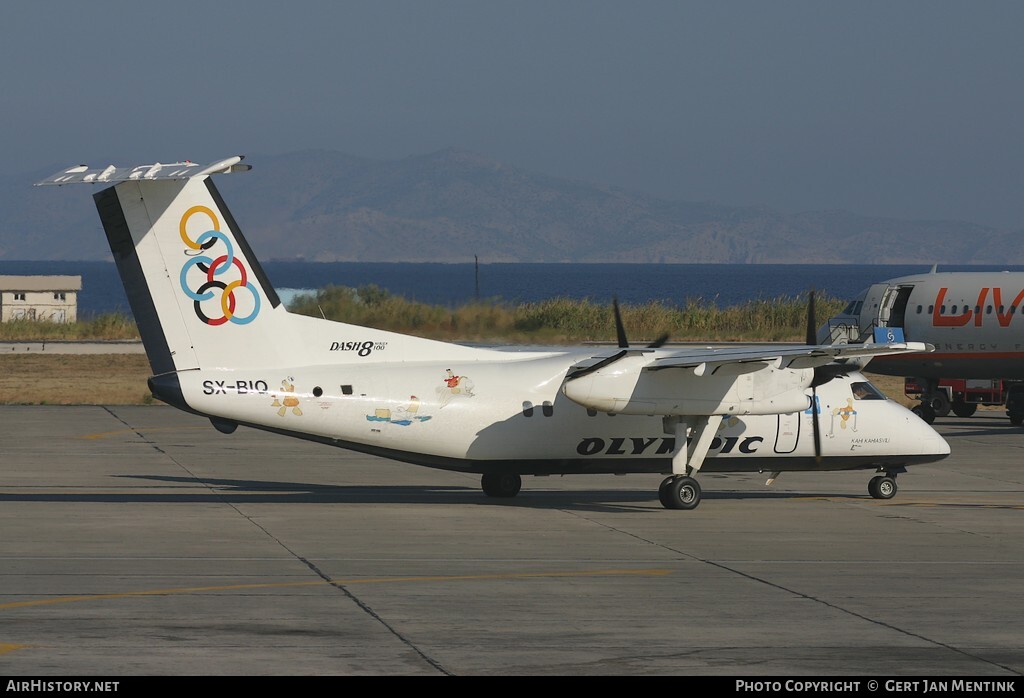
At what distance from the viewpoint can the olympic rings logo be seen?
20203 mm

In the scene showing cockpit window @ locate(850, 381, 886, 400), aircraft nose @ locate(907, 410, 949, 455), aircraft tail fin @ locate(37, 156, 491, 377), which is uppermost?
aircraft tail fin @ locate(37, 156, 491, 377)

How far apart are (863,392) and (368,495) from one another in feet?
28.0

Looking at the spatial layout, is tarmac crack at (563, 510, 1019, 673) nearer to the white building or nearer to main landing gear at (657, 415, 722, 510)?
main landing gear at (657, 415, 722, 510)

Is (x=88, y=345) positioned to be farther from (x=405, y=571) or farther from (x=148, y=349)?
(x=405, y=571)

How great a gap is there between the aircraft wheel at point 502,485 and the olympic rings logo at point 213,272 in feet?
16.1

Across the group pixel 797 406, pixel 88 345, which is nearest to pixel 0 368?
pixel 88 345

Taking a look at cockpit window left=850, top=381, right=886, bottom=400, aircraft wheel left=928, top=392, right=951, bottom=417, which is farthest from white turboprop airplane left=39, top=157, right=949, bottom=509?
aircraft wheel left=928, top=392, right=951, bottom=417

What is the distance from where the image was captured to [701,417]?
70.4 feet

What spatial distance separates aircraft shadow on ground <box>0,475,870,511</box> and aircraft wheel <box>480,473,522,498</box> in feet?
0.50

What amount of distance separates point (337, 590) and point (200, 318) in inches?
274

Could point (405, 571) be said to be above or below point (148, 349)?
below

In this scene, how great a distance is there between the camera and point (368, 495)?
75.9 ft

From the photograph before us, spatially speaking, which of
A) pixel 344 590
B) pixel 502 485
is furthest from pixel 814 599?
pixel 502 485
